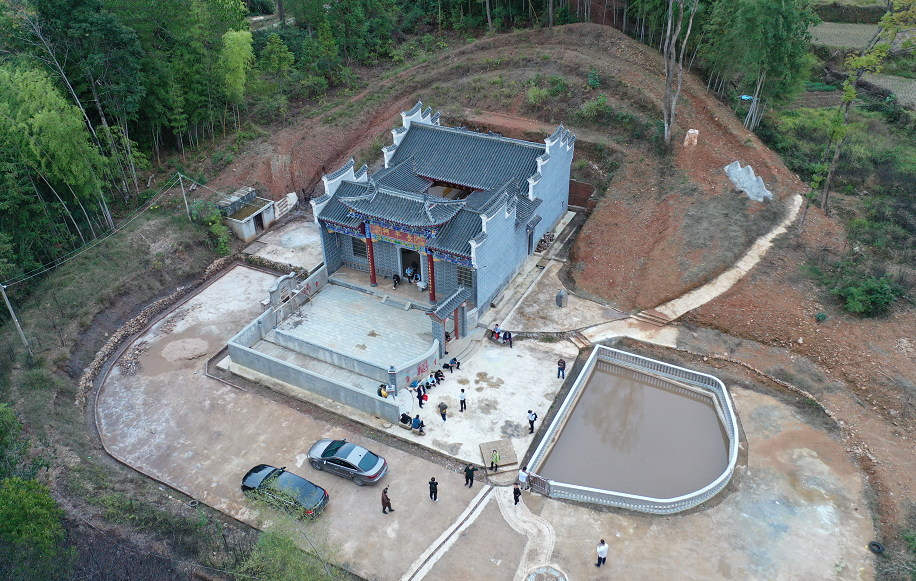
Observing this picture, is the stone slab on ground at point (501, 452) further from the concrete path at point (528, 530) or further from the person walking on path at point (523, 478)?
the concrete path at point (528, 530)

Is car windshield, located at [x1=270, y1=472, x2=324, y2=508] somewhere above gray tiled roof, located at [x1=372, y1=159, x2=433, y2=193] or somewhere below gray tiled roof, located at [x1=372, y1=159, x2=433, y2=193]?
below

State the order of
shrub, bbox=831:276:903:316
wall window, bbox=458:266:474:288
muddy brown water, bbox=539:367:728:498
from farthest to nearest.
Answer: wall window, bbox=458:266:474:288
shrub, bbox=831:276:903:316
muddy brown water, bbox=539:367:728:498

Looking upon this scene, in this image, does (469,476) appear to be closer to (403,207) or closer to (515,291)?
(515,291)

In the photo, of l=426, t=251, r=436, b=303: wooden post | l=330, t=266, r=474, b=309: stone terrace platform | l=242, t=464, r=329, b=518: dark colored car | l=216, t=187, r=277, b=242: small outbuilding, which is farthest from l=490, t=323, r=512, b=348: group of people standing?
l=216, t=187, r=277, b=242: small outbuilding

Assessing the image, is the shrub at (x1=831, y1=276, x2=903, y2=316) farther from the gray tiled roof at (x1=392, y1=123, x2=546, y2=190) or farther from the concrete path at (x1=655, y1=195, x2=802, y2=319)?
the gray tiled roof at (x1=392, y1=123, x2=546, y2=190)

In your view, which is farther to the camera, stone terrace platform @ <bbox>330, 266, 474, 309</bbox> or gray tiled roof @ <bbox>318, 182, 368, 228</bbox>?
stone terrace platform @ <bbox>330, 266, 474, 309</bbox>

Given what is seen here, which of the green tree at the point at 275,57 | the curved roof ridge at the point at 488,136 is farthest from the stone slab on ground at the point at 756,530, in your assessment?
the green tree at the point at 275,57
